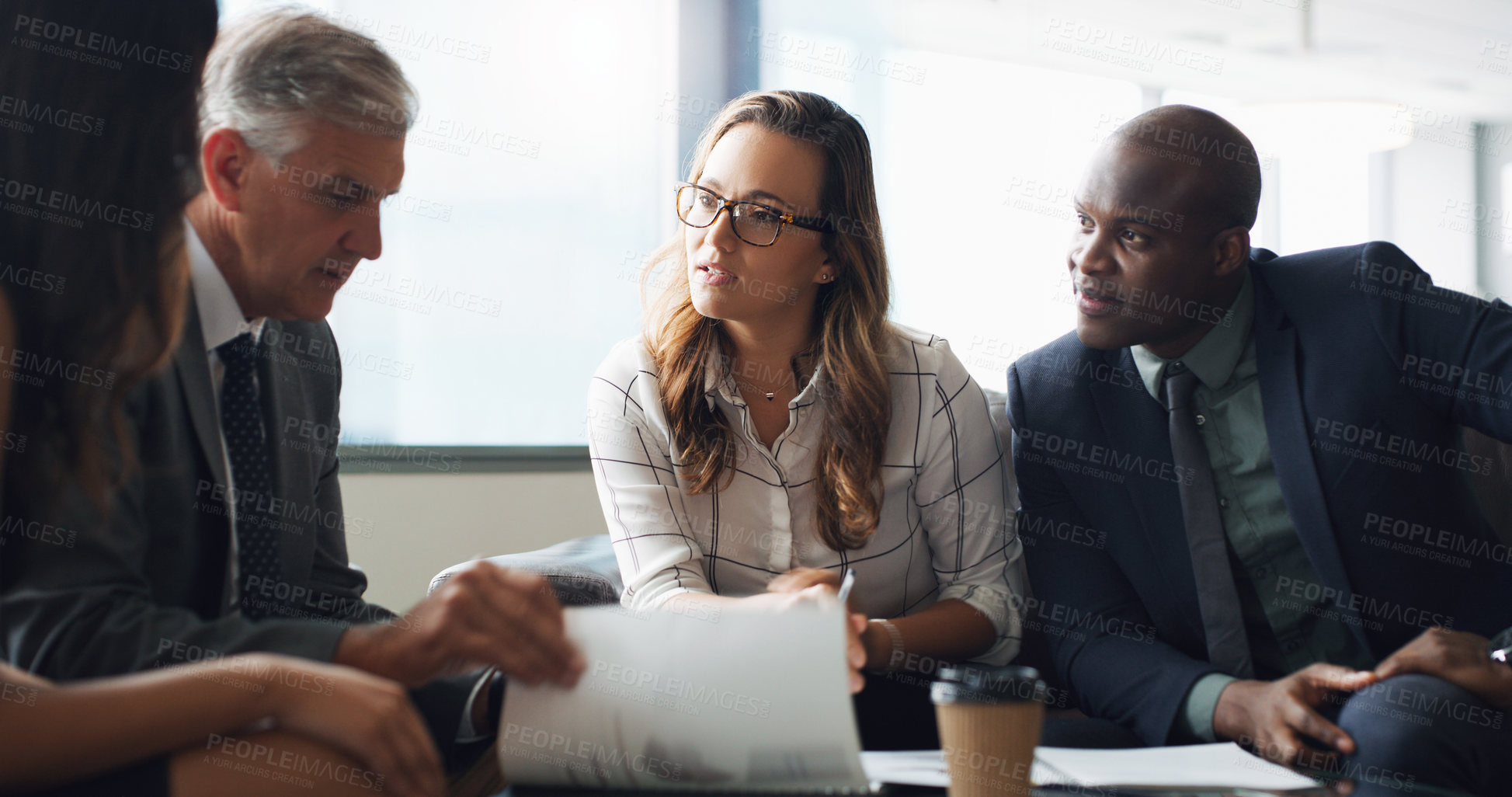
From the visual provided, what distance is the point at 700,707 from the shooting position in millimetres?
771

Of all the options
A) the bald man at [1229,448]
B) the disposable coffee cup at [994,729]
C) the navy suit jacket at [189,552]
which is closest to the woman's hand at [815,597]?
the disposable coffee cup at [994,729]

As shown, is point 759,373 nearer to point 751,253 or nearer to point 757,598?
point 751,253

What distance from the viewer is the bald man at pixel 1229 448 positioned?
1.47 metres

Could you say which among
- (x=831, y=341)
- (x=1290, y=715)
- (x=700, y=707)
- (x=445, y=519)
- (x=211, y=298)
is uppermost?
(x=211, y=298)

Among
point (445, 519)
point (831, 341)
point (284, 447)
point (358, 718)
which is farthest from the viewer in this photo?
point (445, 519)

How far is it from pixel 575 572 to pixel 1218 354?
1015 mm

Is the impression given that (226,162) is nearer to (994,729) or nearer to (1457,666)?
(994,729)

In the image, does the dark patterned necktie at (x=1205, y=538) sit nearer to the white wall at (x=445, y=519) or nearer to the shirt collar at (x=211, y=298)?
the shirt collar at (x=211, y=298)

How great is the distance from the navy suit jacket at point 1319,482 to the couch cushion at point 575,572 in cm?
65

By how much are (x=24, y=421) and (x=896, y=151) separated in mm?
3059

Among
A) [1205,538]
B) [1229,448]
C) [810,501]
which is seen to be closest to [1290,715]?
[1205,538]

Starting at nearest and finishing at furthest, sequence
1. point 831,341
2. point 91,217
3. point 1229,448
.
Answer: point 91,217, point 1229,448, point 831,341

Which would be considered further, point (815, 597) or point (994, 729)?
point (815, 597)

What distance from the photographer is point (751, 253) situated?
1.64 metres
